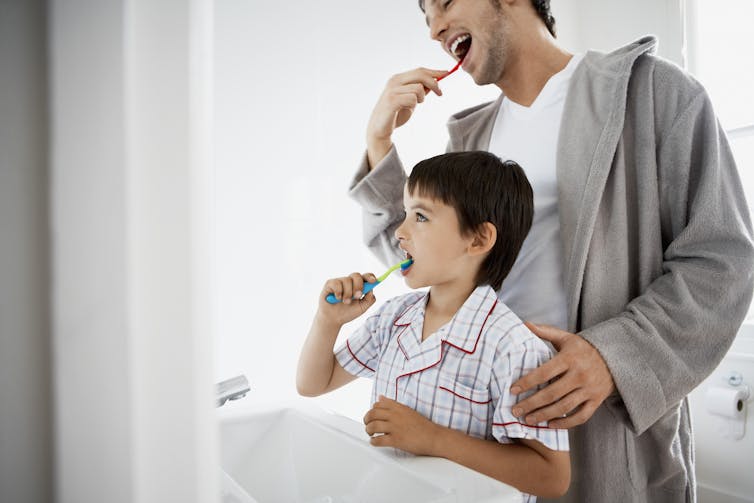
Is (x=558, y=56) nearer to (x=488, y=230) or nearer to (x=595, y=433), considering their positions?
(x=488, y=230)

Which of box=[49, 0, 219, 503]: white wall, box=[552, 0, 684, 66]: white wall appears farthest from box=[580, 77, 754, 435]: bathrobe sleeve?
box=[552, 0, 684, 66]: white wall

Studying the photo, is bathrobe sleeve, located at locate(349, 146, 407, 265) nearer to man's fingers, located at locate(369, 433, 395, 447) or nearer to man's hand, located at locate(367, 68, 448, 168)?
man's hand, located at locate(367, 68, 448, 168)

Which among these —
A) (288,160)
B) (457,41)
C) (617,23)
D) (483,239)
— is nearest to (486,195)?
(483,239)

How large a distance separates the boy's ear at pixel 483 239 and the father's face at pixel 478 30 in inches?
15.8

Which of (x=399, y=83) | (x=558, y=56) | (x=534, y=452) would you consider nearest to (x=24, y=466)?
A: (x=534, y=452)

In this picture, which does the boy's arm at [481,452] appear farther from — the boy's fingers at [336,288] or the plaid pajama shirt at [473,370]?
the boy's fingers at [336,288]

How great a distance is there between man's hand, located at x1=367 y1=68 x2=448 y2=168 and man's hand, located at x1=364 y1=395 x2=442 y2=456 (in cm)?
53

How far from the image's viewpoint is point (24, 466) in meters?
0.15

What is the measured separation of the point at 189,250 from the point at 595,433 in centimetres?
75

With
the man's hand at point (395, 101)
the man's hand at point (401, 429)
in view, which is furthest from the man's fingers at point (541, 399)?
the man's hand at point (395, 101)

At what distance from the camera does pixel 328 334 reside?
833 millimetres

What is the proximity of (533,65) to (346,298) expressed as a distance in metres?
0.61

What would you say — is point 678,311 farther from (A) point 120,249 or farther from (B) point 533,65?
(A) point 120,249

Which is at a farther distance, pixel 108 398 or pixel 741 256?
pixel 741 256
